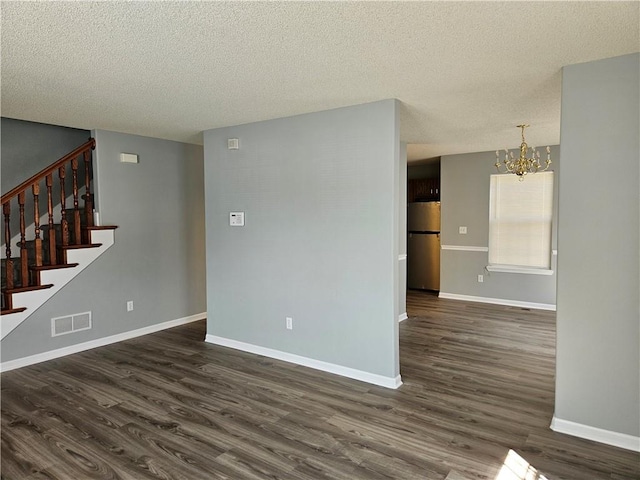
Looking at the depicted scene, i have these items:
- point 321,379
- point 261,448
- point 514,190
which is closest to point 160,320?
point 321,379

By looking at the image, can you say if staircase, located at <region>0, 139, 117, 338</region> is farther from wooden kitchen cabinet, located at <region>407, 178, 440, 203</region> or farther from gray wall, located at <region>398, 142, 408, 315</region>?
wooden kitchen cabinet, located at <region>407, 178, 440, 203</region>

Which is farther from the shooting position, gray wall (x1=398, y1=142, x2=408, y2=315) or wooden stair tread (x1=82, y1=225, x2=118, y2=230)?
gray wall (x1=398, y1=142, x2=408, y2=315)

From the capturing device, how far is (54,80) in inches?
111

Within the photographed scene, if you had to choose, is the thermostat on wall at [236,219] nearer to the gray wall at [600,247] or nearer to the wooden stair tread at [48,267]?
the wooden stair tread at [48,267]

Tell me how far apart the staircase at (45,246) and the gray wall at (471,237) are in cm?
508

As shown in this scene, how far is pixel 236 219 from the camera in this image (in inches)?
175

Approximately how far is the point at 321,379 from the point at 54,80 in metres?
3.07

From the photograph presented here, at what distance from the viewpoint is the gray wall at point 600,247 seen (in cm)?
242

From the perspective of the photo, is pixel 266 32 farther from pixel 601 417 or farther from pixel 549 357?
pixel 549 357

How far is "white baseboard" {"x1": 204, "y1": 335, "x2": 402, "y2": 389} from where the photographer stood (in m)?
3.49

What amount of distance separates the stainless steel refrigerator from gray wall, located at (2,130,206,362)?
13.4ft

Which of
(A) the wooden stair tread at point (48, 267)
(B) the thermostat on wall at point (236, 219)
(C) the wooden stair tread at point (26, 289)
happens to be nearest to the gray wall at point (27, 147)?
(A) the wooden stair tread at point (48, 267)

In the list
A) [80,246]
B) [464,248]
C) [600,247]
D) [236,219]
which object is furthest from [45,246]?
[464,248]

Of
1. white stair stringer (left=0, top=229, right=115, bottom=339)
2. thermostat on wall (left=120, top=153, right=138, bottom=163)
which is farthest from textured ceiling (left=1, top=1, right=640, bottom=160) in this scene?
white stair stringer (left=0, top=229, right=115, bottom=339)
